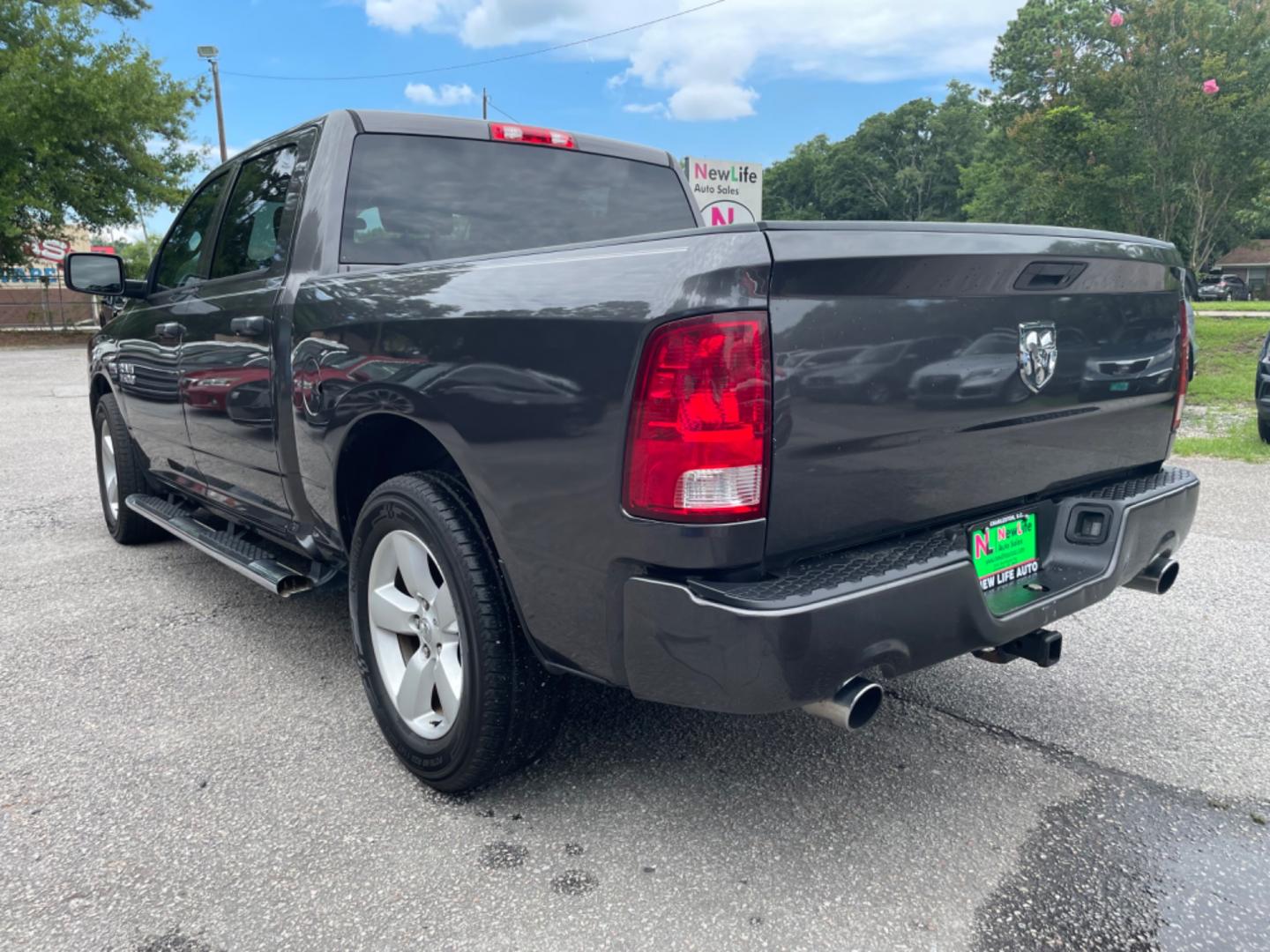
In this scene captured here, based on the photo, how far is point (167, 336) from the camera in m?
4.03

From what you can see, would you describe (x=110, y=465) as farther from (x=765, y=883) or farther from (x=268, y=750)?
(x=765, y=883)

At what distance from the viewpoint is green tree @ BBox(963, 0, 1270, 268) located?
22656 mm

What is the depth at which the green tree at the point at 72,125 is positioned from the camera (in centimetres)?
2231

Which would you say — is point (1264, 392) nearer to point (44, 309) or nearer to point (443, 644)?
point (443, 644)

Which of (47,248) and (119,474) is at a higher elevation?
(47,248)

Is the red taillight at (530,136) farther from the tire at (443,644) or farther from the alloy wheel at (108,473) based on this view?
the alloy wheel at (108,473)

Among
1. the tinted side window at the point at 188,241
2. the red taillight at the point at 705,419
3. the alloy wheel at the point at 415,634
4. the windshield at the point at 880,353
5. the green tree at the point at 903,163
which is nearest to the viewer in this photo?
the red taillight at the point at 705,419

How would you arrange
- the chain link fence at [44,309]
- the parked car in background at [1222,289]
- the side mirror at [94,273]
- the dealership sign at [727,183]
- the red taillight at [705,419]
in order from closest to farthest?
the red taillight at [705,419]
the side mirror at [94,273]
the dealership sign at [727,183]
the chain link fence at [44,309]
the parked car in background at [1222,289]

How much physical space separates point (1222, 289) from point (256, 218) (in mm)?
56244

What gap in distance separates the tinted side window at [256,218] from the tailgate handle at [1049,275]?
7.85 feet

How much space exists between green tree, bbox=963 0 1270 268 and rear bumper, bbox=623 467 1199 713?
83.4 feet

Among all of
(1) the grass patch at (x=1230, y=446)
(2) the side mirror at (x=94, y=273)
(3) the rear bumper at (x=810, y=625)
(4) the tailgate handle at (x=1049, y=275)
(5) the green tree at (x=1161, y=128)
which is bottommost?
(1) the grass patch at (x=1230, y=446)

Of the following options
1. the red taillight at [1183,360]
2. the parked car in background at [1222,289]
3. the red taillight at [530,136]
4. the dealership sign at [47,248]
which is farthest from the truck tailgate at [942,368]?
the parked car in background at [1222,289]

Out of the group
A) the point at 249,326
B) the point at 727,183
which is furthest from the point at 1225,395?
the point at 249,326
